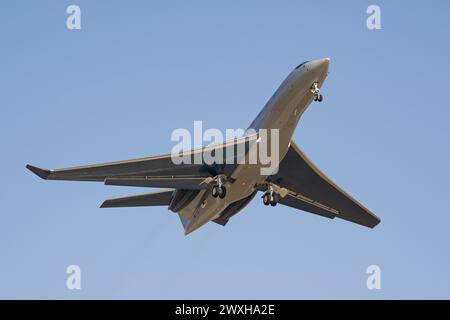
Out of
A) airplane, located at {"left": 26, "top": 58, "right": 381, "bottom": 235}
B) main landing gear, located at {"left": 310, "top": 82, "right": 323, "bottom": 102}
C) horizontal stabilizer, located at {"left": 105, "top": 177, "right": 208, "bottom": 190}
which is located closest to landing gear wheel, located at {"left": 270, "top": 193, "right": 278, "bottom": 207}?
airplane, located at {"left": 26, "top": 58, "right": 381, "bottom": 235}

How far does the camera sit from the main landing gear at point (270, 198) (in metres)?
40.3

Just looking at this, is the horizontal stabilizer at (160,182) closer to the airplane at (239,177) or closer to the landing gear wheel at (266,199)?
the airplane at (239,177)

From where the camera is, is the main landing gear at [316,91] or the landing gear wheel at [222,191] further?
the landing gear wheel at [222,191]

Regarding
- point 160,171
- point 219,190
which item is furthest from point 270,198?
point 160,171

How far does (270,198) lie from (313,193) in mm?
4642

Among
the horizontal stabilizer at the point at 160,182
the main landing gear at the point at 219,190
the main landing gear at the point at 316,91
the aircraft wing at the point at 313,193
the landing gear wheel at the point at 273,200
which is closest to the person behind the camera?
the main landing gear at the point at 316,91

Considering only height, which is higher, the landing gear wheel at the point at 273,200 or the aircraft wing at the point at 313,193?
the aircraft wing at the point at 313,193

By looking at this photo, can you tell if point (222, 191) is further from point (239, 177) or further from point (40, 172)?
point (40, 172)

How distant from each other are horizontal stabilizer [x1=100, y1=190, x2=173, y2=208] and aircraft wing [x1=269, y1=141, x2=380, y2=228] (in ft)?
21.1

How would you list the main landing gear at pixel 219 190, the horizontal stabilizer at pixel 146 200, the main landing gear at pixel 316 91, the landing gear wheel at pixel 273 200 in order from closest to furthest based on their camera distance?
the main landing gear at pixel 316 91, the main landing gear at pixel 219 190, the landing gear wheel at pixel 273 200, the horizontal stabilizer at pixel 146 200

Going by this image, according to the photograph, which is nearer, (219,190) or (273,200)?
(219,190)

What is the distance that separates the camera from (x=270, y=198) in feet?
132

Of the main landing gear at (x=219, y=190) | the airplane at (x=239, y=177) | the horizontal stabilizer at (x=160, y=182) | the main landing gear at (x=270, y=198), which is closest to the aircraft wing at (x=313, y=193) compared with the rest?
the airplane at (x=239, y=177)

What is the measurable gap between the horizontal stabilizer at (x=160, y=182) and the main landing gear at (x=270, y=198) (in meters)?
3.20
